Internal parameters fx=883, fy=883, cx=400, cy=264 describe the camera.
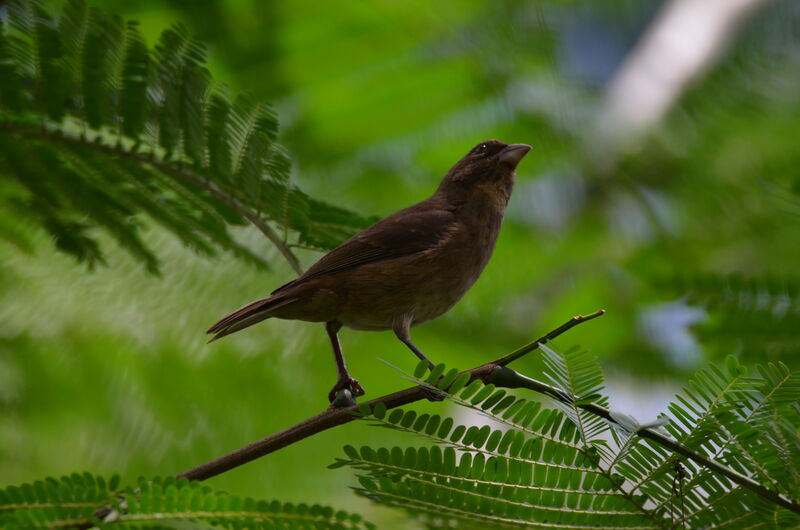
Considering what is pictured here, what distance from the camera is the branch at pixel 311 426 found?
1.86 meters

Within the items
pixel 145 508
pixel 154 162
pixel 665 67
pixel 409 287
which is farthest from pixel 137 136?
pixel 665 67

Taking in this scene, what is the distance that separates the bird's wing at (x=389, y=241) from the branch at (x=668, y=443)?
1187 millimetres

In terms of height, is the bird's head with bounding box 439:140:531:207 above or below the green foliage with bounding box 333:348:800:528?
above

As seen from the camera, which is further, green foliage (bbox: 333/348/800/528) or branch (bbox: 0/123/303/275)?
branch (bbox: 0/123/303/275)

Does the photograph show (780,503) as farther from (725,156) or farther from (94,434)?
(725,156)

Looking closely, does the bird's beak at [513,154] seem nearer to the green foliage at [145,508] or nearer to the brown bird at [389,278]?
the brown bird at [389,278]

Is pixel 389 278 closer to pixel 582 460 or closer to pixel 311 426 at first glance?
pixel 311 426

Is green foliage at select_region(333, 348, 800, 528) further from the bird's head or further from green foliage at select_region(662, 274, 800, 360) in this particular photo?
the bird's head

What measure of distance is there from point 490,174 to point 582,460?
1872mm

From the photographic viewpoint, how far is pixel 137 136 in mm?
2889

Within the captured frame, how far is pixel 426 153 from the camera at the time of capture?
5.76 metres

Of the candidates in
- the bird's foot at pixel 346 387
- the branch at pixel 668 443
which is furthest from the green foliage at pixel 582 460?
the bird's foot at pixel 346 387

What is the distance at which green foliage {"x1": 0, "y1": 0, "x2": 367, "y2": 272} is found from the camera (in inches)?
109

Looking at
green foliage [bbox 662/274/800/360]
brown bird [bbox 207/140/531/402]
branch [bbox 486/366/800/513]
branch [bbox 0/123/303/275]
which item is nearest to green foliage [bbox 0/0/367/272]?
branch [bbox 0/123/303/275]
